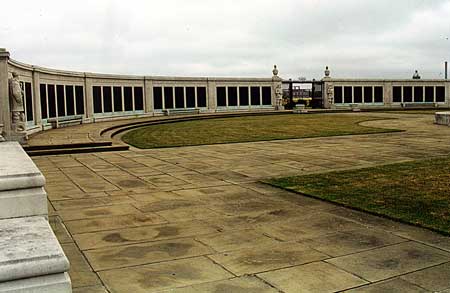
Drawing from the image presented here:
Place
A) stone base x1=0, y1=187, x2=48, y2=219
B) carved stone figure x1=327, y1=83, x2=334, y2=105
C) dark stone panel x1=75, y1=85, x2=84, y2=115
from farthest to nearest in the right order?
carved stone figure x1=327, y1=83, x2=334, y2=105 → dark stone panel x1=75, y1=85, x2=84, y2=115 → stone base x1=0, y1=187, x2=48, y2=219

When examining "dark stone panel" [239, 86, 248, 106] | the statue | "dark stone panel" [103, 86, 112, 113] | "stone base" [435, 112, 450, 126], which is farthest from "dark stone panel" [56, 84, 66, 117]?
"stone base" [435, 112, 450, 126]

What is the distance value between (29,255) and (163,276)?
218cm

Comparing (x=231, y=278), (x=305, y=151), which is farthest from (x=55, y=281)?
(x=305, y=151)

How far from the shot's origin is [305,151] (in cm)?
1566

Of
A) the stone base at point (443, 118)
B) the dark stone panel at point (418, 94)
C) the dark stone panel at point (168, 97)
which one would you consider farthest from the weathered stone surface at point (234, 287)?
the dark stone panel at point (418, 94)

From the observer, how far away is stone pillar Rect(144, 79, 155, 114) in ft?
123

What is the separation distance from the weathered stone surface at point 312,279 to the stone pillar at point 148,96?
33.4 metres

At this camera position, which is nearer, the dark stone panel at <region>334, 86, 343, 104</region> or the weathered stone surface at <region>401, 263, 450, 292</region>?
the weathered stone surface at <region>401, 263, 450, 292</region>

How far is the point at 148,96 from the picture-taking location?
3769 cm

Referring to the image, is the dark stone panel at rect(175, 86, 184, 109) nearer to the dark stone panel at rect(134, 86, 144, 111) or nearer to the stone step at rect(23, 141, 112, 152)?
the dark stone panel at rect(134, 86, 144, 111)

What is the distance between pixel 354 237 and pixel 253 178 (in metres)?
4.68

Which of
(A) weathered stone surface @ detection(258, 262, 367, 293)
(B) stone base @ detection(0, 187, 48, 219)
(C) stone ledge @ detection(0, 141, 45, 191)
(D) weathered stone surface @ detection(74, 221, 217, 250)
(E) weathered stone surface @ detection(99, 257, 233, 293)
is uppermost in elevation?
(C) stone ledge @ detection(0, 141, 45, 191)

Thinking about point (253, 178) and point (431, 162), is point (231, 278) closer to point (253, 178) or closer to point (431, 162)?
point (253, 178)

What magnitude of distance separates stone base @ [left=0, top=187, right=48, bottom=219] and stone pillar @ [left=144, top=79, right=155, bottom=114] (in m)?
33.9
